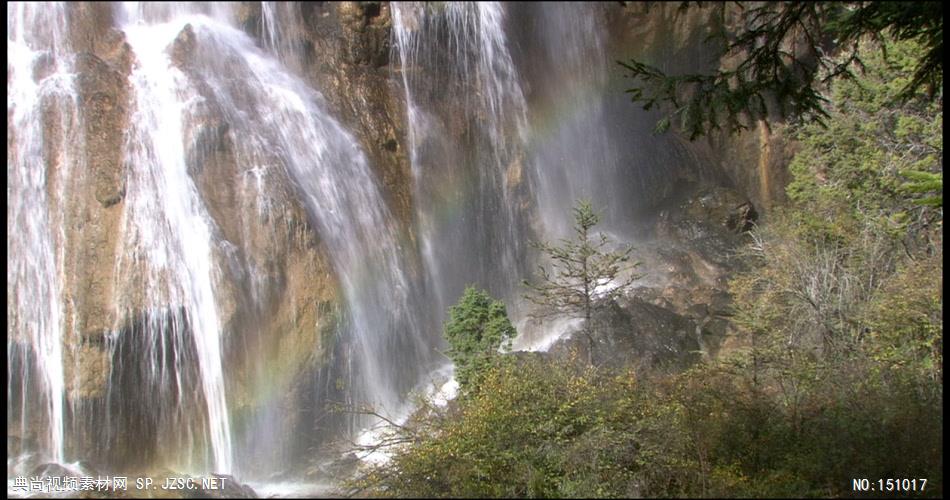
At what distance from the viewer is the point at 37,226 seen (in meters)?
13.7

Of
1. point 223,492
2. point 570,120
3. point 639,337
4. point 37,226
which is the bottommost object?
point 223,492

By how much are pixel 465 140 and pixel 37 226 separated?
37.9 ft

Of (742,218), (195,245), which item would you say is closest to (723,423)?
(195,245)

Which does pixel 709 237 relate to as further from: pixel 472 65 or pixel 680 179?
pixel 472 65

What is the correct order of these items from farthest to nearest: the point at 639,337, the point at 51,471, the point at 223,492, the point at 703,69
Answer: the point at 703,69 < the point at 639,337 < the point at 51,471 < the point at 223,492

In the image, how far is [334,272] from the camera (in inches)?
623

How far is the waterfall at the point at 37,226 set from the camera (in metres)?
12.9

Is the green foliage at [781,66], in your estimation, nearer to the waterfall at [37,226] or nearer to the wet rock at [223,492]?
the wet rock at [223,492]

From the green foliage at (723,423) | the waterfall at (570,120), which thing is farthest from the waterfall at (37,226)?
the waterfall at (570,120)

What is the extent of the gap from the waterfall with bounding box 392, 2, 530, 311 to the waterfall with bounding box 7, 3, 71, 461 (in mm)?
8809

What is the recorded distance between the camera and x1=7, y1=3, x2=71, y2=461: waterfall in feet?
42.2

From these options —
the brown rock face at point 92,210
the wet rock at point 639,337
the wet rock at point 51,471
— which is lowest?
the wet rock at point 51,471

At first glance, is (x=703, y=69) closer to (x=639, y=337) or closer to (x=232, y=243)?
(x=639, y=337)

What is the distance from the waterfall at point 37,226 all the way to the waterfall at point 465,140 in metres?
8.81
